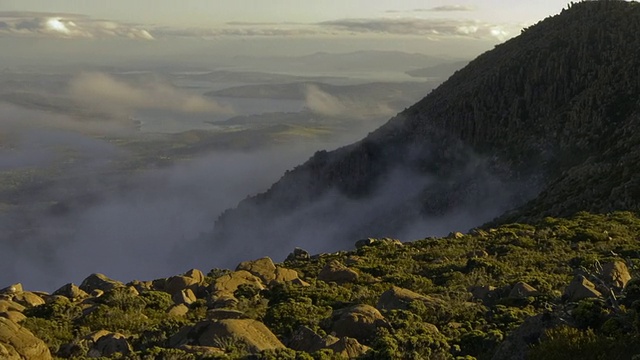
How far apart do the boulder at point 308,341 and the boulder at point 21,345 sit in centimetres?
672

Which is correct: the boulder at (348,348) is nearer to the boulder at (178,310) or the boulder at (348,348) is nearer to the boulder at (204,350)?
the boulder at (204,350)

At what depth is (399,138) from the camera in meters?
139

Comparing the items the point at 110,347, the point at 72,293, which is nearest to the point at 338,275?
the point at 72,293

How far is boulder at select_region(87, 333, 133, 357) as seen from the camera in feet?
55.7

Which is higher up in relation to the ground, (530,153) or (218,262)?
(530,153)

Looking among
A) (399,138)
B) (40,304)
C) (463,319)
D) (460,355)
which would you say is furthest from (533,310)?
(399,138)

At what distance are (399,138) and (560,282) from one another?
373 feet

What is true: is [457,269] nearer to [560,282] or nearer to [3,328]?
[560,282]

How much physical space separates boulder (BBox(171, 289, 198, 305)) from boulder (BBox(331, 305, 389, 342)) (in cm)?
722

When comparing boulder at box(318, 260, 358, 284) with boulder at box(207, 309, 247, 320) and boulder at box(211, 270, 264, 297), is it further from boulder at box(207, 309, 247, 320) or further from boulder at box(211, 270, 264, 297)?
boulder at box(207, 309, 247, 320)

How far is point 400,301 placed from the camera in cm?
2178

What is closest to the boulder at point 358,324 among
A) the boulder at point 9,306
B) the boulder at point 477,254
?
the boulder at point 9,306

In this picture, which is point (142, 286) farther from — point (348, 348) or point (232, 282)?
point (348, 348)

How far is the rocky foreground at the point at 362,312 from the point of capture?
14828mm
